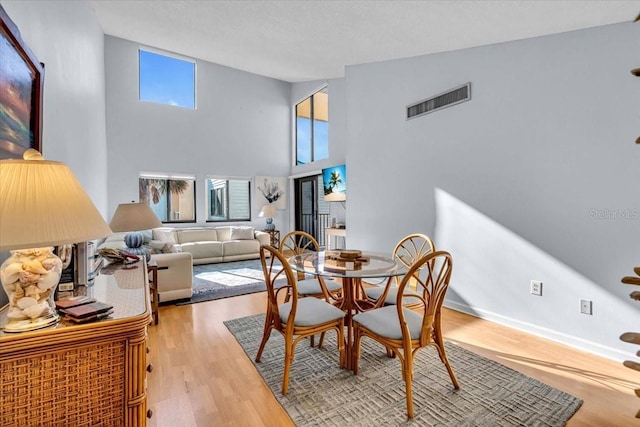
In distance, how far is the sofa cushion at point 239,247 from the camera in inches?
241

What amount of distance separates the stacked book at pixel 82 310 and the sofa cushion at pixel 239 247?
5.06m

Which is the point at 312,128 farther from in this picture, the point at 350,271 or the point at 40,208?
the point at 40,208

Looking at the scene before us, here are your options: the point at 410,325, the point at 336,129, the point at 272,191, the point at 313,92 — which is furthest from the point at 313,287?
the point at 313,92

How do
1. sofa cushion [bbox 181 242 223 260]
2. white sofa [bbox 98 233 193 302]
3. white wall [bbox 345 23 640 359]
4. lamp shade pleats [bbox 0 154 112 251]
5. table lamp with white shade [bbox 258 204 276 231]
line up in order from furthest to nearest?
table lamp with white shade [bbox 258 204 276 231]
sofa cushion [bbox 181 242 223 260]
white sofa [bbox 98 233 193 302]
white wall [bbox 345 23 640 359]
lamp shade pleats [bbox 0 154 112 251]

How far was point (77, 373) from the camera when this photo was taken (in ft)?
3.26

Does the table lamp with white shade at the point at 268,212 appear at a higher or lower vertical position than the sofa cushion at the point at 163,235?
higher

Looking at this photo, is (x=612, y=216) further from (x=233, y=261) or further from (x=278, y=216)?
(x=278, y=216)

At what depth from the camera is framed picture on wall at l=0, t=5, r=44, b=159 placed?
3.91 ft

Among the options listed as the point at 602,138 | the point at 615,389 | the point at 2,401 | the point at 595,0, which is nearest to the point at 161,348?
the point at 2,401

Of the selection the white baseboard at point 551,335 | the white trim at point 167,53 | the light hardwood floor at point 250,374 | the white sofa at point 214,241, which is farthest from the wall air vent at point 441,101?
the white trim at point 167,53

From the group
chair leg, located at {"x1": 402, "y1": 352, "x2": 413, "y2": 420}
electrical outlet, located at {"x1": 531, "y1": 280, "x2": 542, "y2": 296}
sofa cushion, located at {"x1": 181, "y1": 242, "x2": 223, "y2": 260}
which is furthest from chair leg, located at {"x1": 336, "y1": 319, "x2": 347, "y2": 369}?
sofa cushion, located at {"x1": 181, "y1": 242, "x2": 223, "y2": 260}

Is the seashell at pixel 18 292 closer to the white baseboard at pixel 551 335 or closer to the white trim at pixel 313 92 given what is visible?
the white baseboard at pixel 551 335

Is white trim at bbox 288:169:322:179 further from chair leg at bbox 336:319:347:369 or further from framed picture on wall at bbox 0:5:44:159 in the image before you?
framed picture on wall at bbox 0:5:44:159

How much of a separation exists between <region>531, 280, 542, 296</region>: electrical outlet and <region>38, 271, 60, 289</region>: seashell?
3285 millimetres
